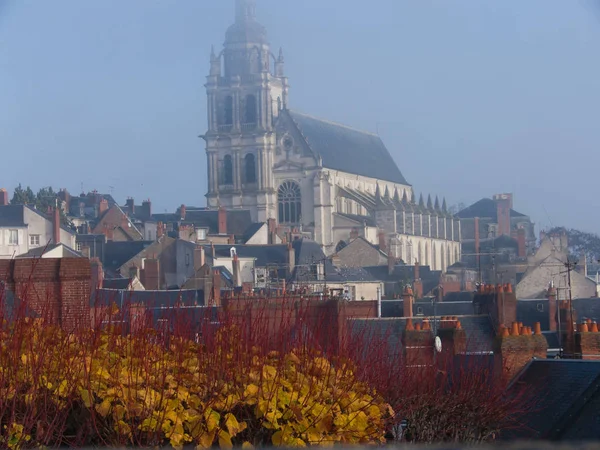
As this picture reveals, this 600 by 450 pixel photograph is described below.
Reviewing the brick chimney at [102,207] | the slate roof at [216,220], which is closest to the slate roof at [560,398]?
the brick chimney at [102,207]

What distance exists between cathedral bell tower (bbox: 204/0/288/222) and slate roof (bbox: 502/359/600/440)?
94004 millimetres

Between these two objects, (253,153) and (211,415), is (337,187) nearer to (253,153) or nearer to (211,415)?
(253,153)

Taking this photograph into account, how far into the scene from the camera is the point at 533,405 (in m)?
15.7

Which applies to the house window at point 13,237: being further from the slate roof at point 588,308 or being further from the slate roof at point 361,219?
the slate roof at point 361,219

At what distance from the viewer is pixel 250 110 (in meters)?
118

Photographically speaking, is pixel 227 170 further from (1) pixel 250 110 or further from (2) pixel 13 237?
(2) pixel 13 237

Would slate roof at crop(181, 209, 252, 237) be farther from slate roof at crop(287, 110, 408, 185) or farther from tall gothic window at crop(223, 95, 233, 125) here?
tall gothic window at crop(223, 95, 233, 125)

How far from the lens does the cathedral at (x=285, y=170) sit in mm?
111812

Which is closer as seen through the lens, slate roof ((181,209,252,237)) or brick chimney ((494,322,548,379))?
brick chimney ((494,322,548,379))

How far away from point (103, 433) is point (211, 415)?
76 cm

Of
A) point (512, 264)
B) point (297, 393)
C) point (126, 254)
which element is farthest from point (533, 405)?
point (512, 264)

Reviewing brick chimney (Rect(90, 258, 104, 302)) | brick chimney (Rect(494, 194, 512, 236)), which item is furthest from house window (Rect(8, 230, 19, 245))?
brick chimney (Rect(494, 194, 512, 236))

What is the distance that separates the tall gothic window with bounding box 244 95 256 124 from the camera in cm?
11775

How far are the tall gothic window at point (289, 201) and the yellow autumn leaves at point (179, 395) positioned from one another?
342 ft
